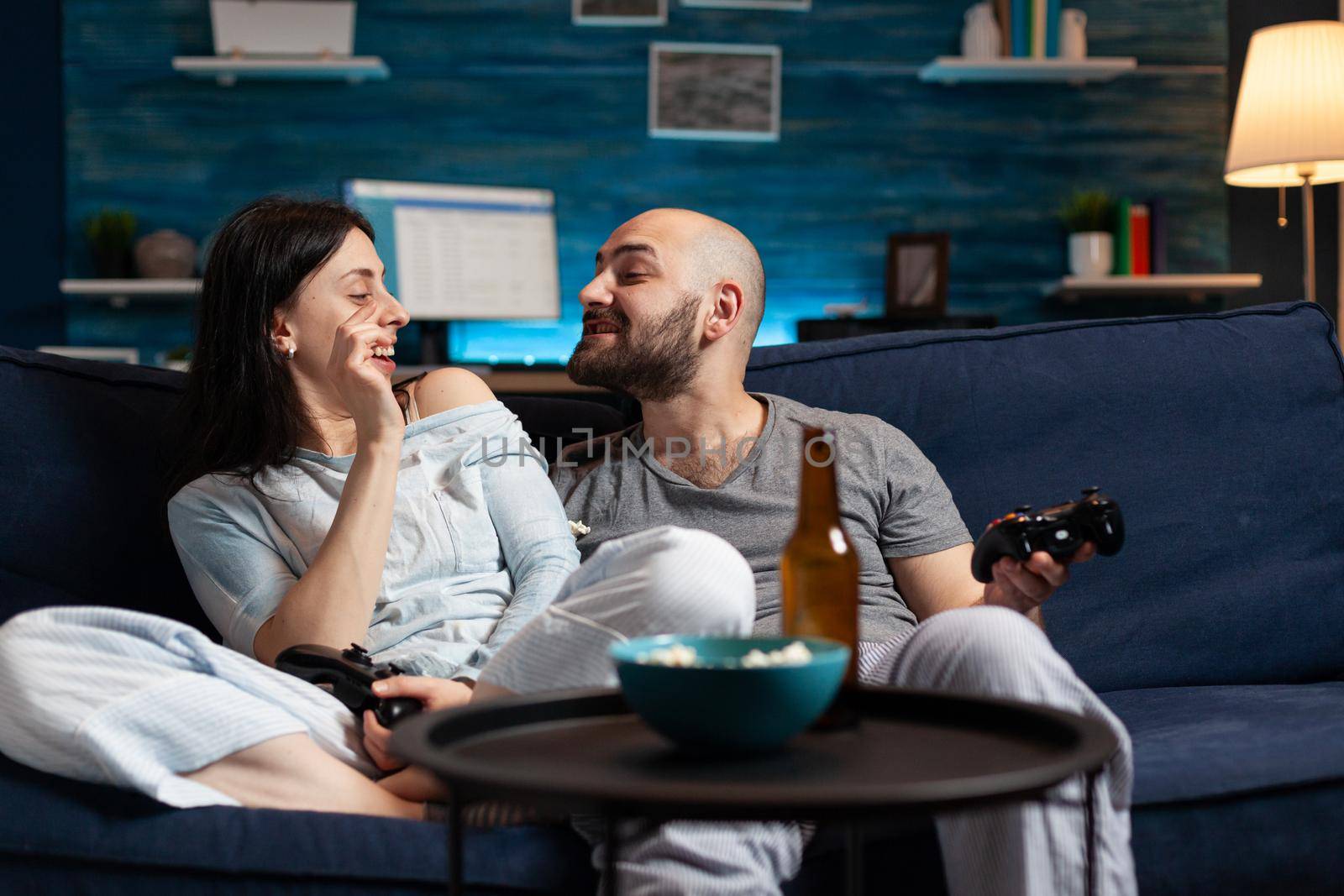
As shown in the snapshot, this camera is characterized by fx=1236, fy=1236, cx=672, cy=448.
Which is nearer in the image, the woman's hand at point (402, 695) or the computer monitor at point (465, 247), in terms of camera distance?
the woman's hand at point (402, 695)

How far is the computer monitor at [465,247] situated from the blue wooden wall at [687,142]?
0.70 feet

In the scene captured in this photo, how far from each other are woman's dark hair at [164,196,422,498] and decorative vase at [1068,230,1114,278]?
308 cm

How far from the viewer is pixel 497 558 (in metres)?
1.69

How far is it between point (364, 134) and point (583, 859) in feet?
11.8

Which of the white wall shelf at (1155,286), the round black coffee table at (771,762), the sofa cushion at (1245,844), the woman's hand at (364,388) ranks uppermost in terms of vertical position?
the white wall shelf at (1155,286)

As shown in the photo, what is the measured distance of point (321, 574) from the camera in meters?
1.49

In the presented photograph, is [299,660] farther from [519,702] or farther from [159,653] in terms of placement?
[519,702]

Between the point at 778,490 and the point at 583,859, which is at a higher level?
the point at 778,490

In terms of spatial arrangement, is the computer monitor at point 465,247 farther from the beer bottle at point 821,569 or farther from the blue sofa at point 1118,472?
the beer bottle at point 821,569

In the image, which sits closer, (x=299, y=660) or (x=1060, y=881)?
(x=1060, y=881)

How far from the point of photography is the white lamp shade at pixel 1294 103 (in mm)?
3227

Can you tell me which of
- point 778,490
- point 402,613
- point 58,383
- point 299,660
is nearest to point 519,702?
→ point 299,660

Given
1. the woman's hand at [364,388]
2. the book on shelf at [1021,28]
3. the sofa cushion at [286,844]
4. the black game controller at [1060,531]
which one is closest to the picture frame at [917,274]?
the book on shelf at [1021,28]

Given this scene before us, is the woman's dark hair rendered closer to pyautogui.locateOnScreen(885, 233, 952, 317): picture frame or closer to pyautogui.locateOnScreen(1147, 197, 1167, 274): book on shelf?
pyautogui.locateOnScreen(885, 233, 952, 317): picture frame
